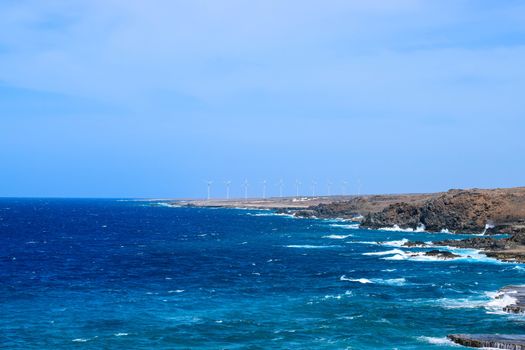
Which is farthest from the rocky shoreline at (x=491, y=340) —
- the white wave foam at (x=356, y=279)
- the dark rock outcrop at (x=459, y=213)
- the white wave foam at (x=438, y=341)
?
the dark rock outcrop at (x=459, y=213)

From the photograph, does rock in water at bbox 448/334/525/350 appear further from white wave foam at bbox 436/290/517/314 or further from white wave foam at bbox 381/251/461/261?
white wave foam at bbox 381/251/461/261

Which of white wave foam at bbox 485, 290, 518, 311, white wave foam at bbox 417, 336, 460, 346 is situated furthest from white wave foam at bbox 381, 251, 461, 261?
white wave foam at bbox 417, 336, 460, 346

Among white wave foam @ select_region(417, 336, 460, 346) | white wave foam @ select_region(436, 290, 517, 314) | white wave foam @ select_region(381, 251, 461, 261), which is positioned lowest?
white wave foam @ select_region(417, 336, 460, 346)

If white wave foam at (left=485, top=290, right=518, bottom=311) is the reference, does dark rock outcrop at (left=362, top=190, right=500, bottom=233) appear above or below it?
above

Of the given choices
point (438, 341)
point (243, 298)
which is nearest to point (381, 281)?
point (243, 298)

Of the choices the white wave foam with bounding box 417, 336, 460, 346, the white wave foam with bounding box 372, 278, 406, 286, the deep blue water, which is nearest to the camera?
the white wave foam with bounding box 417, 336, 460, 346

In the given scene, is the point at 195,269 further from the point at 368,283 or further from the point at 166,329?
the point at 166,329

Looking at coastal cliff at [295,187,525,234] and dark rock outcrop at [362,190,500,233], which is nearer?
coastal cliff at [295,187,525,234]

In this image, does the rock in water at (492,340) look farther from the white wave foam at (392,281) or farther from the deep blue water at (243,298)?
the white wave foam at (392,281)

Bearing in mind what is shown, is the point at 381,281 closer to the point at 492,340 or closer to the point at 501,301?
the point at 501,301

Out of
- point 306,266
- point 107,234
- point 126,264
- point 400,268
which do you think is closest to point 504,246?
point 400,268
